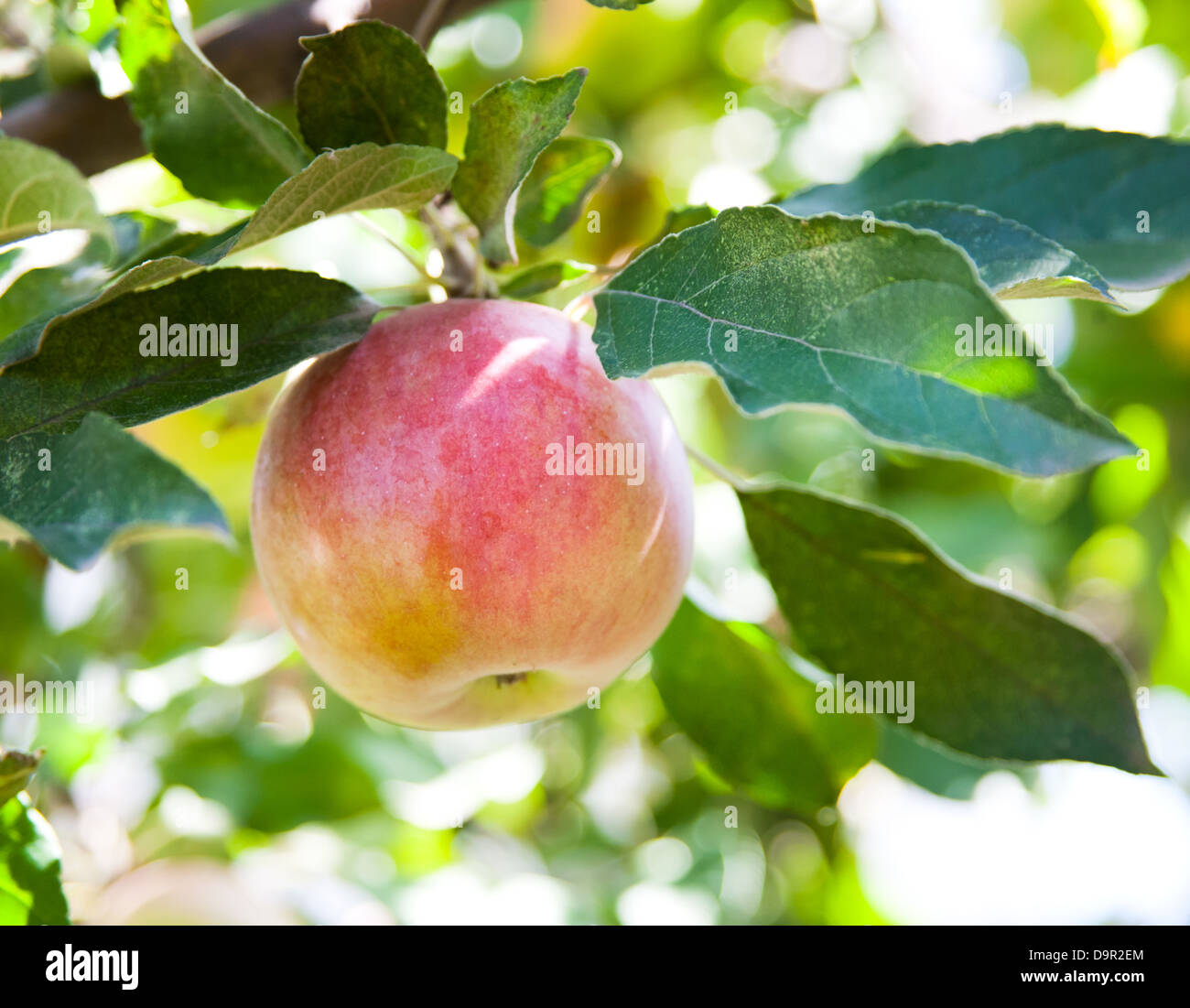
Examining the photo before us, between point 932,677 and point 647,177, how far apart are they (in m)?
1.32

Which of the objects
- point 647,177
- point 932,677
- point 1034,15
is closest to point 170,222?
point 932,677

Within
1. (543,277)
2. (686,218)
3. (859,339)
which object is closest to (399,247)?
(543,277)

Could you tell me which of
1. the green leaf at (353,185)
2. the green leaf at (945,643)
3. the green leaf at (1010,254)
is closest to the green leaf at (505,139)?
the green leaf at (353,185)

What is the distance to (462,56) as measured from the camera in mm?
1603

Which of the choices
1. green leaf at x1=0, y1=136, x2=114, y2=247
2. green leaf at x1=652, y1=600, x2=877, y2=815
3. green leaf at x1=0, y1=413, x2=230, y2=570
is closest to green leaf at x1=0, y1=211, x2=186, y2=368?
green leaf at x1=0, y1=136, x2=114, y2=247

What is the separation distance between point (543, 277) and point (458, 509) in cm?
25

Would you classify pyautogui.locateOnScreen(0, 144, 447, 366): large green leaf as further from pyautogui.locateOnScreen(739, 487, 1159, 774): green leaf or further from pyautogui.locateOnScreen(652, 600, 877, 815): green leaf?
pyautogui.locateOnScreen(652, 600, 877, 815): green leaf

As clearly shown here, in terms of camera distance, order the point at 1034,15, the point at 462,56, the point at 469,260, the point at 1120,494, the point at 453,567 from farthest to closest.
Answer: the point at 1120,494, the point at 1034,15, the point at 462,56, the point at 469,260, the point at 453,567

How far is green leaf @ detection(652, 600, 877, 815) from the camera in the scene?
1.01 meters

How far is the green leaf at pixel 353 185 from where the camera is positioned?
1.84ft

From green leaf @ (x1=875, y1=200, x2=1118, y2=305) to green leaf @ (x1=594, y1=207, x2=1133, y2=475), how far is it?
9 centimetres

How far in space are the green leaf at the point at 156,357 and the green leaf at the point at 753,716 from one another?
49 cm

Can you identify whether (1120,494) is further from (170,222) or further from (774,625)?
(170,222)

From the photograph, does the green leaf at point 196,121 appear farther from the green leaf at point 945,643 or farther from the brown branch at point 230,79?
the green leaf at point 945,643
